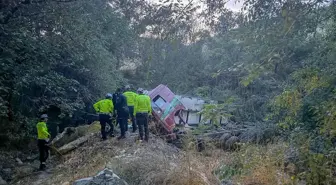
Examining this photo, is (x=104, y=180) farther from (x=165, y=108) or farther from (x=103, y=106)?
(x=165, y=108)

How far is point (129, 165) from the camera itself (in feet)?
20.2

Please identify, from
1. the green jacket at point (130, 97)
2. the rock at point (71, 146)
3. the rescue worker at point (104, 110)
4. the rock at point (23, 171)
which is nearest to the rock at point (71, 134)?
the rock at point (71, 146)

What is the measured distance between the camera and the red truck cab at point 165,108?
12.3 meters

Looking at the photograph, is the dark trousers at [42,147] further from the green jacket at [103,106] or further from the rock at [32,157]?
the rock at [32,157]

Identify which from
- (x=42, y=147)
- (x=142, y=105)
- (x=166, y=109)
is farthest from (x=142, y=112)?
(x=166, y=109)

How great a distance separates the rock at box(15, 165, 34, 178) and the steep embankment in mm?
276

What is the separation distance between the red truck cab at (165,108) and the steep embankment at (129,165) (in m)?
1.83

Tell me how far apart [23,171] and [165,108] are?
5.69 meters

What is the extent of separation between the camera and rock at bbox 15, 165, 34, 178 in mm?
8955

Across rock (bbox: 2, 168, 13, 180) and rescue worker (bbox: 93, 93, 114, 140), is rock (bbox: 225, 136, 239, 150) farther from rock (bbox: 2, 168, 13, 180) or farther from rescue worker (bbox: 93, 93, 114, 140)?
rock (bbox: 2, 168, 13, 180)

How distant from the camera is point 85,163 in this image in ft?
26.3

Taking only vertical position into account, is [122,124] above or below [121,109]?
below

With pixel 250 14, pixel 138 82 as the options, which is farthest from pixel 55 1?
pixel 138 82

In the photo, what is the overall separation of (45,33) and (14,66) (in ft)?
4.62
